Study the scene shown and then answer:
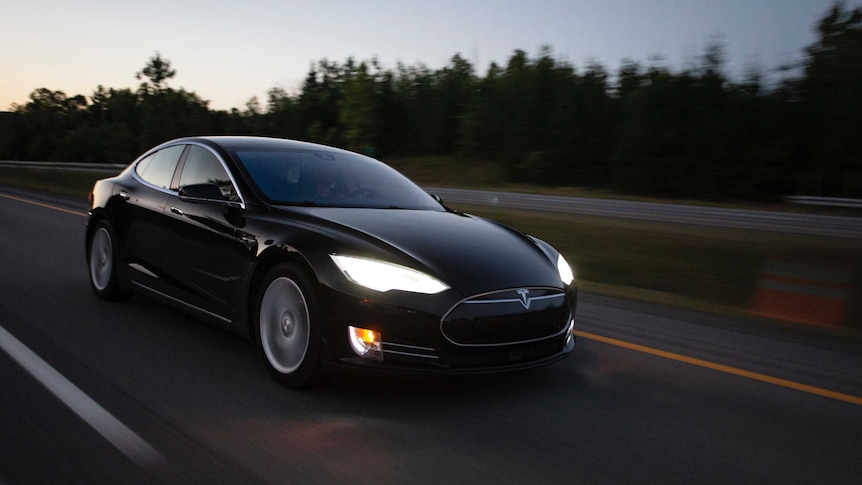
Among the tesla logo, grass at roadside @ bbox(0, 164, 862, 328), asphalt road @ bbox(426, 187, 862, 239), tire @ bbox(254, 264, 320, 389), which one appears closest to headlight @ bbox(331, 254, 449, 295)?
tire @ bbox(254, 264, 320, 389)

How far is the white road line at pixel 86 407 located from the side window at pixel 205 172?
1547 mm

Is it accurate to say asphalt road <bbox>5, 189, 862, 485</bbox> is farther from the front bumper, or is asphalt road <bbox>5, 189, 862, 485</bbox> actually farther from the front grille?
the front grille

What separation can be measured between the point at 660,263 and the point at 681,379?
6627 millimetres

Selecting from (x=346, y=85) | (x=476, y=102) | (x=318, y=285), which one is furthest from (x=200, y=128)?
(x=318, y=285)

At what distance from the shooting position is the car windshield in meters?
5.61

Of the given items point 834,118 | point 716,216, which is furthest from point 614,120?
point 716,216

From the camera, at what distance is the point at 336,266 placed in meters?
4.53

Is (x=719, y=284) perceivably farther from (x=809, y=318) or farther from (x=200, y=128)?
(x=200, y=128)

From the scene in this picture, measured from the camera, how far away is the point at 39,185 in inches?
1115

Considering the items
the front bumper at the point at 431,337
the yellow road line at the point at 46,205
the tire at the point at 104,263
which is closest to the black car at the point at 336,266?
the front bumper at the point at 431,337

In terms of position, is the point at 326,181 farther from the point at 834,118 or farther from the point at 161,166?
the point at 834,118

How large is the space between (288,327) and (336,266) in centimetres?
55

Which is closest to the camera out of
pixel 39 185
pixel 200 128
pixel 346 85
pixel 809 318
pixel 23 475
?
pixel 23 475

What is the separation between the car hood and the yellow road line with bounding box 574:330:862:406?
3.93ft
